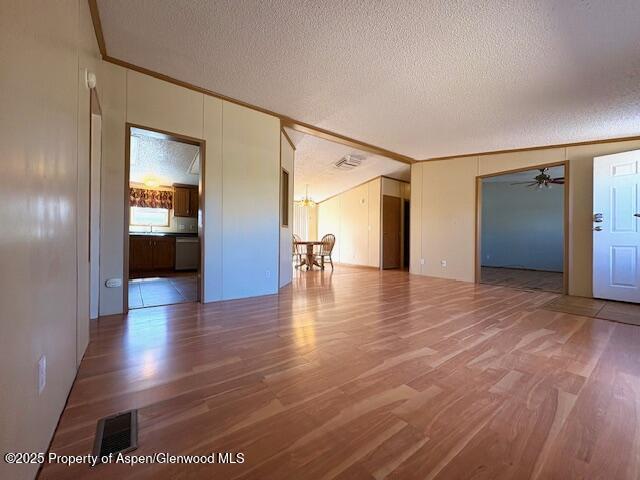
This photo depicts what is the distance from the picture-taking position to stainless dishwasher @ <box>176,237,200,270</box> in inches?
256

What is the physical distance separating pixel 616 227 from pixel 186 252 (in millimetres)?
7934

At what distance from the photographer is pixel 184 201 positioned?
7.18 metres

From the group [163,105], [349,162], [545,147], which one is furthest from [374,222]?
[163,105]

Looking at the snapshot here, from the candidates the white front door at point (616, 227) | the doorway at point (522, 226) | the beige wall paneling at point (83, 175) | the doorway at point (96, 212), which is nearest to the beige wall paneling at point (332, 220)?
the doorway at point (522, 226)

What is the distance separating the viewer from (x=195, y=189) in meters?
7.29

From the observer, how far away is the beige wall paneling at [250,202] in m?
3.38

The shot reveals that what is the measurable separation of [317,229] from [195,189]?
15.6 ft

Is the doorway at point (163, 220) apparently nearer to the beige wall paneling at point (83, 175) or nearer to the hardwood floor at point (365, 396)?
the beige wall paneling at point (83, 175)

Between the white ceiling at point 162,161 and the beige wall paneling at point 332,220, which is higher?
the white ceiling at point 162,161

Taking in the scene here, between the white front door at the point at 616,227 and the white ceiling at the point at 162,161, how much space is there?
5845mm

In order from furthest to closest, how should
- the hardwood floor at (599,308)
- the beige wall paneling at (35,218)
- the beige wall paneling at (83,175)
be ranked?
the hardwood floor at (599,308), the beige wall paneling at (83,175), the beige wall paneling at (35,218)

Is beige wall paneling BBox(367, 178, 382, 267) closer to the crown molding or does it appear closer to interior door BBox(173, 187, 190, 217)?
the crown molding

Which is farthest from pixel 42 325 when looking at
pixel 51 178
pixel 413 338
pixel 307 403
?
pixel 413 338

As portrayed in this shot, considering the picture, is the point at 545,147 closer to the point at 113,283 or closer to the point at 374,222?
the point at 374,222
